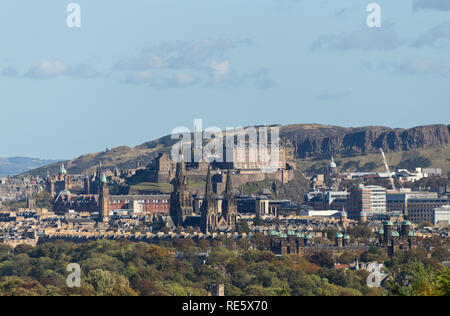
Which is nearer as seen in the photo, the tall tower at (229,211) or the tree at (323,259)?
the tree at (323,259)

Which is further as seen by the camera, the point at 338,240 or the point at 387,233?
the point at 338,240

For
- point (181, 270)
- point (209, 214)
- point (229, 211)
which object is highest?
point (229, 211)

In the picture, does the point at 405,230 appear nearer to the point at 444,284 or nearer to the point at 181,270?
the point at 181,270

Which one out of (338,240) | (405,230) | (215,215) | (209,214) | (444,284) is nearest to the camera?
(444,284)

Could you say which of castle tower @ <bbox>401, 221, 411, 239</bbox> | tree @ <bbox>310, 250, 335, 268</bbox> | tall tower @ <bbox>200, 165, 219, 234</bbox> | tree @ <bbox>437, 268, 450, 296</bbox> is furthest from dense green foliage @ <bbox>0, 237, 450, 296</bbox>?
tall tower @ <bbox>200, 165, 219, 234</bbox>

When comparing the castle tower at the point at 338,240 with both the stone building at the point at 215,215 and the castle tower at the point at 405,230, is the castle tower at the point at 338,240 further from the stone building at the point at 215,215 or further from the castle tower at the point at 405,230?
the stone building at the point at 215,215

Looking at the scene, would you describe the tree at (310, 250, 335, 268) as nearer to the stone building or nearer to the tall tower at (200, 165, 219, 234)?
the stone building

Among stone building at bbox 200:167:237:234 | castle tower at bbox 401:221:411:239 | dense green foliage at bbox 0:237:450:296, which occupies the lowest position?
dense green foliage at bbox 0:237:450:296

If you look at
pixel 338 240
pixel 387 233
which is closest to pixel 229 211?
pixel 338 240

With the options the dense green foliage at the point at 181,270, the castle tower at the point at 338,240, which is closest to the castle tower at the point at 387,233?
the castle tower at the point at 338,240

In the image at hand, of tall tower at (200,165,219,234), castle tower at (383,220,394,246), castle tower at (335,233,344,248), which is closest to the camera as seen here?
castle tower at (383,220,394,246)

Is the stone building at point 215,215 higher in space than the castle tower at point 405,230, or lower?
higher

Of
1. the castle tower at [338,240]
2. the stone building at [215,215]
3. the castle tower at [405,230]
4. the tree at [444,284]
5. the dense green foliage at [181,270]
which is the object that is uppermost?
the stone building at [215,215]

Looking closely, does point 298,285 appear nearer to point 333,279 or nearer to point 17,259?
point 333,279
